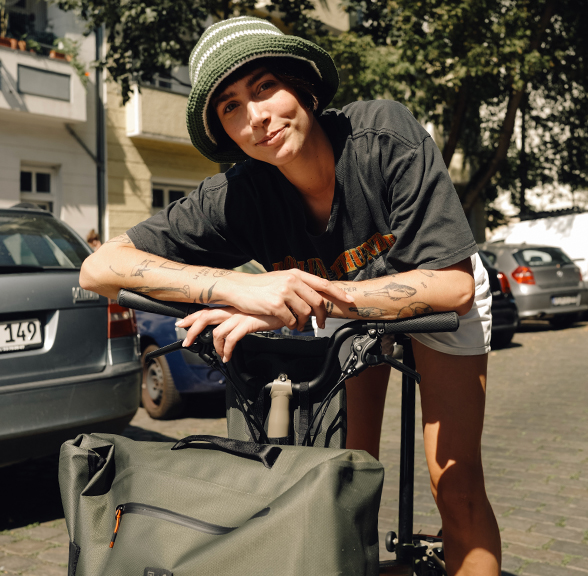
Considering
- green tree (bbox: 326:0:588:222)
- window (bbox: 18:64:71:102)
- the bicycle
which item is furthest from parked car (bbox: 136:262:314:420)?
window (bbox: 18:64:71:102)

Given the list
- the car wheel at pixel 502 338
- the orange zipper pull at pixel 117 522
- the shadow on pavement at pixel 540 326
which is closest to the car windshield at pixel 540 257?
the shadow on pavement at pixel 540 326

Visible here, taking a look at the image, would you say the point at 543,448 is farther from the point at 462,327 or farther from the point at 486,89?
the point at 486,89

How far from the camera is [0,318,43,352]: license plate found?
12.1 ft

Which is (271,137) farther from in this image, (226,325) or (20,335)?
(20,335)

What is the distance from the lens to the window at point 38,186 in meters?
14.1

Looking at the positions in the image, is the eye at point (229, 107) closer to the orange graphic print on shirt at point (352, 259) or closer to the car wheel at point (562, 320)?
the orange graphic print on shirt at point (352, 259)

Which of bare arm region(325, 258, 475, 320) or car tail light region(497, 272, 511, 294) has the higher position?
bare arm region(325, 258, 475, 320)

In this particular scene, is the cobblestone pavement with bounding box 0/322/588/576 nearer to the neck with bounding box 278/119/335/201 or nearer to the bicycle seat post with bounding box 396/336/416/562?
the bicycle seat post with bounding box 396/336/416/562

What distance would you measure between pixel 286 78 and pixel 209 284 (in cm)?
55

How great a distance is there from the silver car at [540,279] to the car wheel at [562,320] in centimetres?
21

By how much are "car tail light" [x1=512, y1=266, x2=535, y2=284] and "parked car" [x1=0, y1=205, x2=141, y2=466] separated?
33.3 ft

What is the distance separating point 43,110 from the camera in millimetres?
13695

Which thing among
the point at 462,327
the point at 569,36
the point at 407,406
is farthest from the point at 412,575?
the point at 569,36

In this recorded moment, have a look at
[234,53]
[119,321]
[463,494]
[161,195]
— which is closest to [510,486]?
[119,321]
